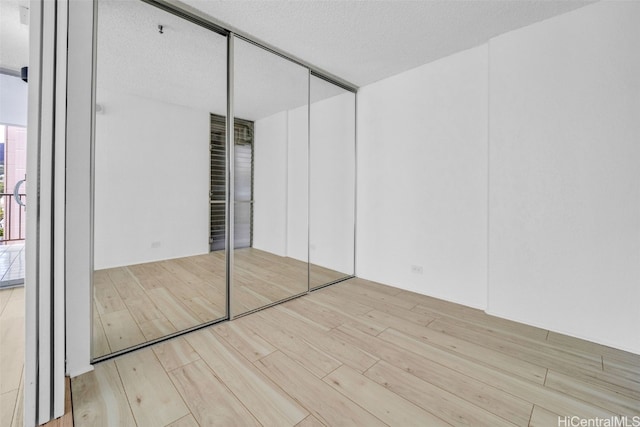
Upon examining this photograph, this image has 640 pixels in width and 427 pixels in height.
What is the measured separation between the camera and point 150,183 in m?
3.47

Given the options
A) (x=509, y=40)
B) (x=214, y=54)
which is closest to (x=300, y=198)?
(x=214, y=54)

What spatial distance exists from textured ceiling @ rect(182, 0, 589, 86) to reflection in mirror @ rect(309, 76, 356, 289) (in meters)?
0.92

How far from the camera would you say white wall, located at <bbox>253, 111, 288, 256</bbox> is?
410cm

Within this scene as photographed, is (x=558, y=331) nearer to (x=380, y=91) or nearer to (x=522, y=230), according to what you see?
(x=522, y=230)

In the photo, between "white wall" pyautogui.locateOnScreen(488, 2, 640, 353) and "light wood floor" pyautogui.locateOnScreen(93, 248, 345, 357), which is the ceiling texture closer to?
"white wall" pyautogui.locateOnScreen(488, 2, 640, 353)

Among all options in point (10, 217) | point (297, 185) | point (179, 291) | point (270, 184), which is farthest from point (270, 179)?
point (10, 217)

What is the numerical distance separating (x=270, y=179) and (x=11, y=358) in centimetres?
313

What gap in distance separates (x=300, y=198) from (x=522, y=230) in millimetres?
2814

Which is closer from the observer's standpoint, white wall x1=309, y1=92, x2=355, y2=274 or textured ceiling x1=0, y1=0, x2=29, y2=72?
textured ceiling x1=0, y1=0, x2=29, y2=72

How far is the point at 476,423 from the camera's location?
1340 millimetres

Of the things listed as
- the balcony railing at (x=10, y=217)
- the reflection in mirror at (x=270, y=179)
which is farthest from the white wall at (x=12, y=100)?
the reflection in mirror at (x=270, y=179)

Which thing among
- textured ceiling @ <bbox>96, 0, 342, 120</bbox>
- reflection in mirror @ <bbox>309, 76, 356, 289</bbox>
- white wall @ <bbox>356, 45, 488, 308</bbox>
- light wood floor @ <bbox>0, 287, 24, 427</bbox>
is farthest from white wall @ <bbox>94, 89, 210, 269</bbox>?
white wall @ <bbox>356, 45, 488, 308</bbox>

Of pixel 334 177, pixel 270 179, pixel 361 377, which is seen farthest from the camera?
pixel 270 179

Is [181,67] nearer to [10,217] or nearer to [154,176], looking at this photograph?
[154,176]
